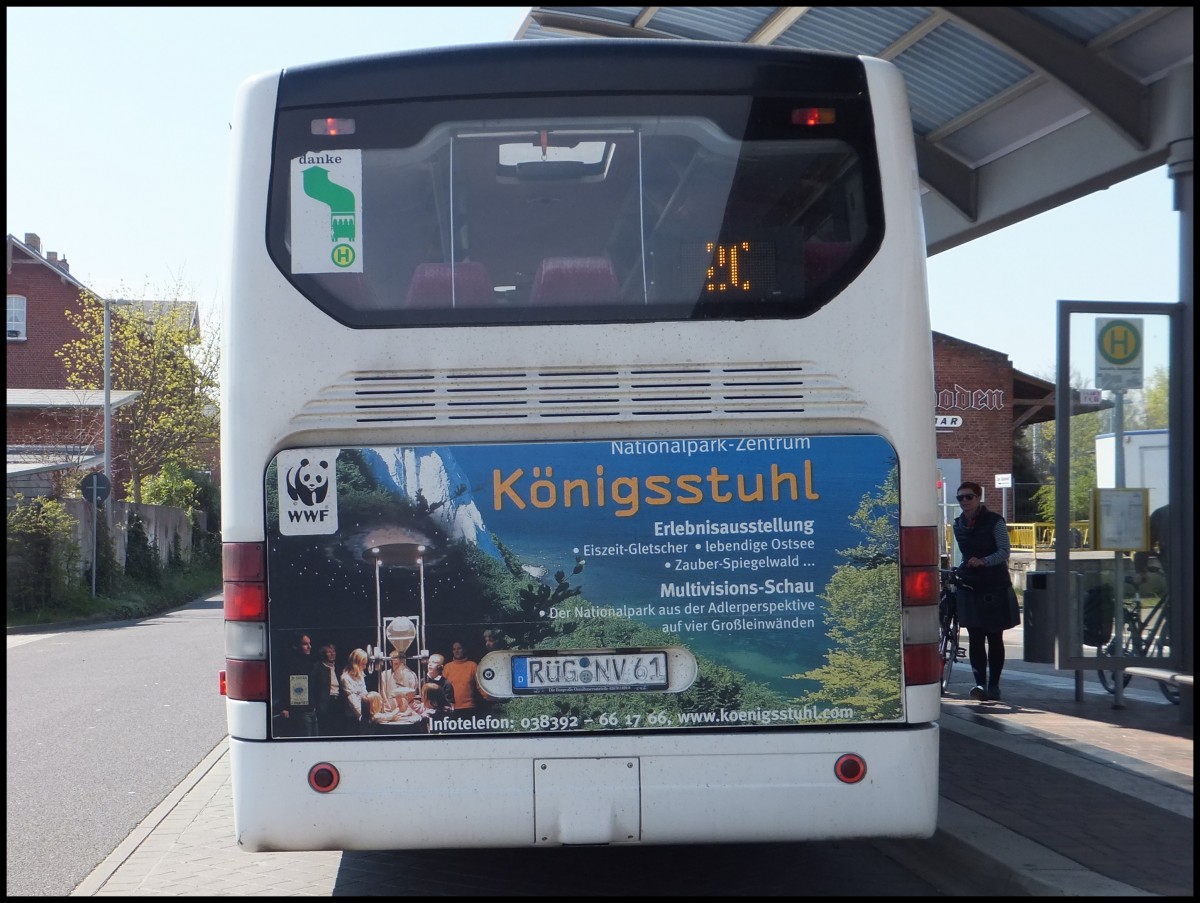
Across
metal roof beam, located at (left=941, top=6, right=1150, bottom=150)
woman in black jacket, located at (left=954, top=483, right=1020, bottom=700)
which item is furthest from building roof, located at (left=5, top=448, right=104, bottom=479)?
metal roof beam, located at (left=941, top=6, right=1150, bottom=150)

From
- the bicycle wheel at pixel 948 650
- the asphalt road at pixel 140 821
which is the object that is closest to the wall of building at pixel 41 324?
the asphalt road at pixel 140 821

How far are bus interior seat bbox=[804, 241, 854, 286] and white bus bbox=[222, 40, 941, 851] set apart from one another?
17 mm

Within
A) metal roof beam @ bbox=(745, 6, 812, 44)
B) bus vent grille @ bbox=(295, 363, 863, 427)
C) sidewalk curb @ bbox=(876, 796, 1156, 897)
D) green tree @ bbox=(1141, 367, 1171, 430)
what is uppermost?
metal roof beam @ bbox=(745, 6, 812, 44)

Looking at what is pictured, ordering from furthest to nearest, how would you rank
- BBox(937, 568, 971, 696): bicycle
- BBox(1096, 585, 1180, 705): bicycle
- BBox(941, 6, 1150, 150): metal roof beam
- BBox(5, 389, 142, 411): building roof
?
1. BBox(5, 389, 142, 411): building roof
2. BBox(937, 568, 971, 696): bicycle
3. BBox(1096, 585, 1180, 705): bicycle
4. BBox(941, 6, 1150, 150): metal roof beam

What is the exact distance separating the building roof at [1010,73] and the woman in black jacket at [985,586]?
2514 mm

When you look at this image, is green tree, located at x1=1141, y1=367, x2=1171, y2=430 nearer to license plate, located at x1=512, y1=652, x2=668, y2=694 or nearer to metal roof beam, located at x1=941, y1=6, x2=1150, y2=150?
metal roof beam, located at x1=941, y1=6, x2=1150, y2=150

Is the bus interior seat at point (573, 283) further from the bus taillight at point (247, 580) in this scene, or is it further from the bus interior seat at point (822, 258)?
the bus taillight at point (247, 580)

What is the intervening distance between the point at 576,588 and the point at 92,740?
787 centimetres

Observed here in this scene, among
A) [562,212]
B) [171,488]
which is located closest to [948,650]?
[562,212]

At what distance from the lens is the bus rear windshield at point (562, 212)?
5.27 m

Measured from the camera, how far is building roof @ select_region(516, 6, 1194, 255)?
8.95 m

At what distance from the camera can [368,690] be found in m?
5.14

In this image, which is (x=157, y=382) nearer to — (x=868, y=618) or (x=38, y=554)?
(x=38, y=554)

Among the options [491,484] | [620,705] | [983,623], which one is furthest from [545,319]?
[983,623]
